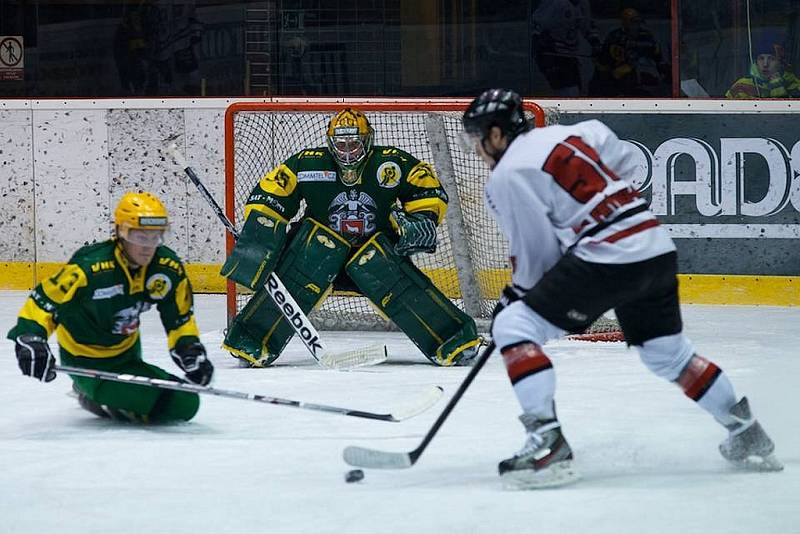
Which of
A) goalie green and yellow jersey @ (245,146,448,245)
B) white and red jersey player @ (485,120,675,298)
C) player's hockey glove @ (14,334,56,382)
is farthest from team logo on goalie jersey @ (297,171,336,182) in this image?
white and red jersey player @ (485,120,675,298)

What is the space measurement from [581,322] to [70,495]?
121 cm

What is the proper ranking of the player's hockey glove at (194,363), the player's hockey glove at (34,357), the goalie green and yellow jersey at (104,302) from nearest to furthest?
the player's hockey glove at (34,357)
the goalie green and yellow jersey at (104,302)
the player's hockey glove at (194,363)

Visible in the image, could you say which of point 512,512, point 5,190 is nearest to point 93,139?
point 5,190

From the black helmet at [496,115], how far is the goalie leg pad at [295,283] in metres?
2.09

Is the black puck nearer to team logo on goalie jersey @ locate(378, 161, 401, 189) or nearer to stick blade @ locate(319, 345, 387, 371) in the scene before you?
stick blade @ locate(319, 345, 387, 371)

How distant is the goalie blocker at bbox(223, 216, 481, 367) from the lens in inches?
210

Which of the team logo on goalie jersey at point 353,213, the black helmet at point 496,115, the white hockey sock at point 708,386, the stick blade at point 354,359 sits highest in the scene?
the black helmet at point 496,115

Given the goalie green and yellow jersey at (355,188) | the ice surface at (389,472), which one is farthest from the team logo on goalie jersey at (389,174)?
the ice surface at (389,472)

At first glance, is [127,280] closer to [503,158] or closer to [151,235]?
[151,235]

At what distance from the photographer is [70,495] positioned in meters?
3.20

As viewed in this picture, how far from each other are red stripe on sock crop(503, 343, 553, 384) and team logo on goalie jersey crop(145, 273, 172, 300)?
1122 mm

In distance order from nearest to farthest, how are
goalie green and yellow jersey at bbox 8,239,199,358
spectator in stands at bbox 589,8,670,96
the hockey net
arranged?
goalie green and yellow jersey at bbox 8,239,199,358 < the hockey net < spectator in stands at bbox 589,8,670,96

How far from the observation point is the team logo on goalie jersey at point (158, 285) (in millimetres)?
3893

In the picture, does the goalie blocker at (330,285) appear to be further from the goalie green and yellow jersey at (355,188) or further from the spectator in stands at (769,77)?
the spectator in stands at (769,77)
